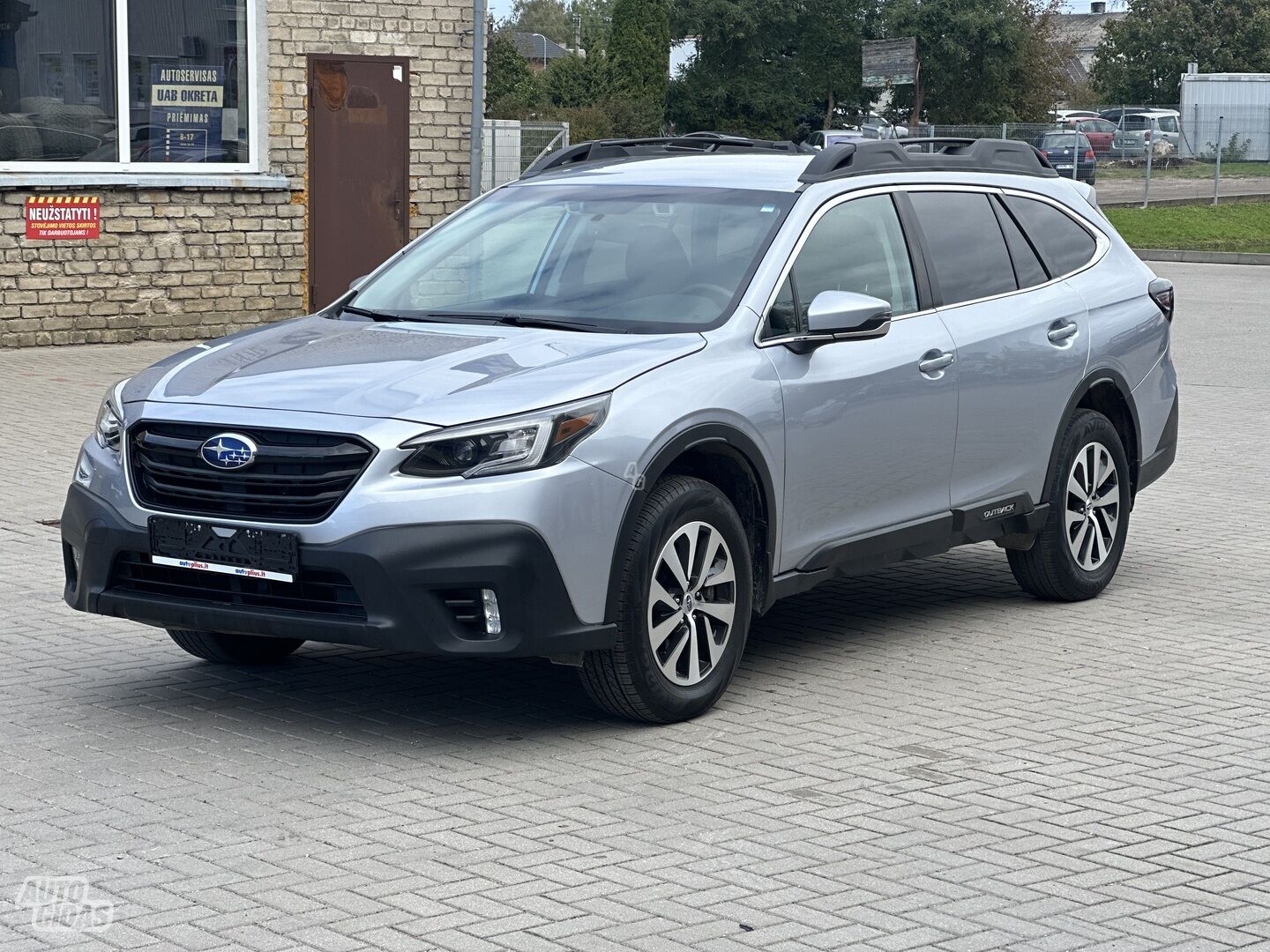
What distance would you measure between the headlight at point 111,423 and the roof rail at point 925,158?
2470 millimetres

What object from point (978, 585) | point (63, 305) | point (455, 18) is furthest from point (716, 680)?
point (455, 18)

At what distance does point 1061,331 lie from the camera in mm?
7746

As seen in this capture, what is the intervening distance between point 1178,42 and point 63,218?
63.8 m

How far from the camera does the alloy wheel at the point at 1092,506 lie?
7.95 meters

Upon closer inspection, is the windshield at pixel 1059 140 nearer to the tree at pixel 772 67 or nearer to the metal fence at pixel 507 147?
the metal fence at pixel 507 147

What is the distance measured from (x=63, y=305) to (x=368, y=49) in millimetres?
3661

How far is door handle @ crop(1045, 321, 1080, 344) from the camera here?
25.2 feet

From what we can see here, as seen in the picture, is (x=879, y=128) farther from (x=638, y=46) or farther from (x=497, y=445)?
(x=497, y=445)

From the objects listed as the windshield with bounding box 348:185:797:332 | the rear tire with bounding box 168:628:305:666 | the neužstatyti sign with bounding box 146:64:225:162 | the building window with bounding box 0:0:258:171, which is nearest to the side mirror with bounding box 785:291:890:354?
the windshield with bounding box 348:185:797:332

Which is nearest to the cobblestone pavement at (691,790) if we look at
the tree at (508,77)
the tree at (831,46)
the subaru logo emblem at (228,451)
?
the subaru logo emblem at (228,451)

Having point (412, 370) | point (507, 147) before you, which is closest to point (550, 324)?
point (412, 370)

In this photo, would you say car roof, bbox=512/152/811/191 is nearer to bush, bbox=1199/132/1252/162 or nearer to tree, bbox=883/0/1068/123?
bush, bbox=1199/132/1252/162

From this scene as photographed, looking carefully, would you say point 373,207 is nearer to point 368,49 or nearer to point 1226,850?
point 368,49

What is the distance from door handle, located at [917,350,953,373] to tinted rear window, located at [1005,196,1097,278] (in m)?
1.16
